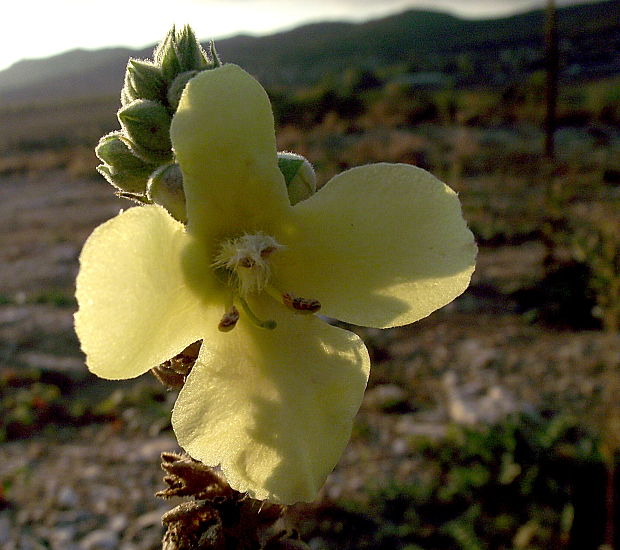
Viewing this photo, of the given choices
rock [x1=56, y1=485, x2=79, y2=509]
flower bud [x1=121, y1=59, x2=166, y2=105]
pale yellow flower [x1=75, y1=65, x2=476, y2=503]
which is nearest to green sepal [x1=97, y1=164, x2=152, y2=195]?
flower bud [x1=121, y1=59, x2=166, y2=105]

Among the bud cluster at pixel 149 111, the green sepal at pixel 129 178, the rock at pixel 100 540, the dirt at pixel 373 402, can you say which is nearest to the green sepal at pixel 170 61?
the bud cluster at pixel 149 111

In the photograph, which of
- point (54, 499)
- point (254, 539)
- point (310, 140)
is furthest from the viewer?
point (310, 140)

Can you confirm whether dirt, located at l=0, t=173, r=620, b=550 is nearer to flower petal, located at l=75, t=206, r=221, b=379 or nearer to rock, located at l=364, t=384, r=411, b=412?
rock, located at l=364, t=384, r=411, b=412

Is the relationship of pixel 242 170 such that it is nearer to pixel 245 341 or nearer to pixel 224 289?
pixel 224 289

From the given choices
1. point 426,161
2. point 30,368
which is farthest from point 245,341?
point 426,161

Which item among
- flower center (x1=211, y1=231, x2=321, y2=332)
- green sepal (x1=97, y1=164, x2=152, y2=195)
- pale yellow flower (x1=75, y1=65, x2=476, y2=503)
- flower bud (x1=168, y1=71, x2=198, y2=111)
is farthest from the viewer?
green sepal (x1=97, y1=164, x2=152, y2=195)

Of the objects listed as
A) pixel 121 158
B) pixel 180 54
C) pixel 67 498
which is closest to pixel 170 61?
pixel 180 54
